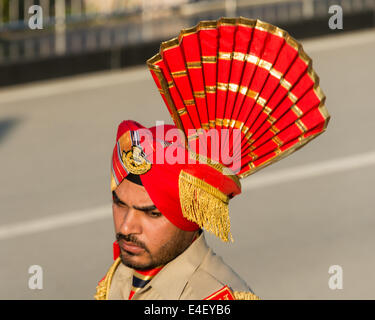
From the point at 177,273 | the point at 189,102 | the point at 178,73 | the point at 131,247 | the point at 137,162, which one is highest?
the point at 178,73

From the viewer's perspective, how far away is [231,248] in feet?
37.9

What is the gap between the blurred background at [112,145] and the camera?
36.9 ft

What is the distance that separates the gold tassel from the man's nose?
0.25 meters

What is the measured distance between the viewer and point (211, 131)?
15.8ft

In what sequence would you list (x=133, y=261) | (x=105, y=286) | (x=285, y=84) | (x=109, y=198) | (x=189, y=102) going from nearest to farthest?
1. (x=285, y=84)
2. (x=189, y=102)
3. (x=133, y=261)
4. (x=105, y=286)
5. (x=109, y=198)

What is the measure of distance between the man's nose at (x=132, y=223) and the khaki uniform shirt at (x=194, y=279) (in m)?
0.30

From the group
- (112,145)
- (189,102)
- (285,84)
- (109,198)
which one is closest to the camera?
(285,84)

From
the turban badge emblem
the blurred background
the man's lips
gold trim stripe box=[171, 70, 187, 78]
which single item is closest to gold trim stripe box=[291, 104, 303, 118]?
gold trim stripe box=[171, 70, 187, 78]

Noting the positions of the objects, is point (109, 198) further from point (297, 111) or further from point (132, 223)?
point (297, 111)

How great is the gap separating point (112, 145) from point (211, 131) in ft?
31.2

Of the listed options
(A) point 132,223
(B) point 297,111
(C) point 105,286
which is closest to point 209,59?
(B) point 297,111

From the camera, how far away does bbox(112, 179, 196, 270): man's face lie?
16.0 feet

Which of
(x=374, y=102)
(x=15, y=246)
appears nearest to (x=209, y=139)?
(x=15, y=246)
